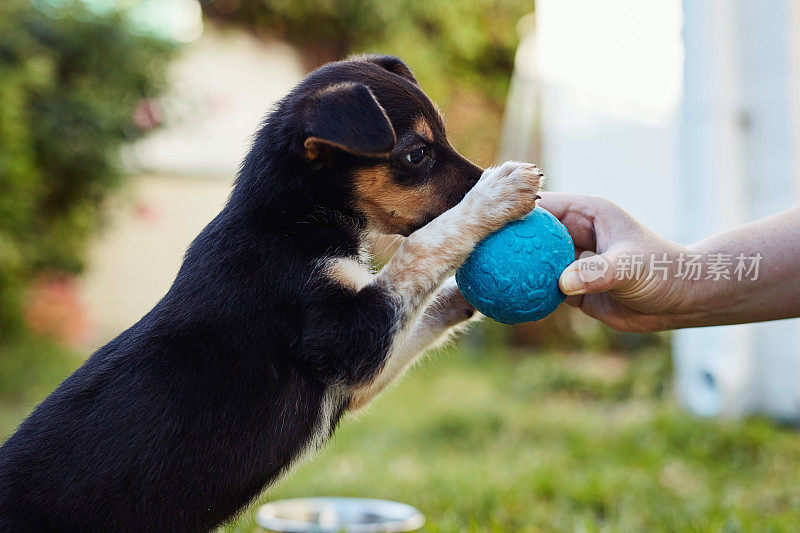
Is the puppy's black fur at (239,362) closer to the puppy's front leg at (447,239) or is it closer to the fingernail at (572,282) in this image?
the puppy's front leg at (447,239)

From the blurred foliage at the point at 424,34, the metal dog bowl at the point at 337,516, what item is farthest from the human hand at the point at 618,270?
the blurred foliage at the point at 424,34

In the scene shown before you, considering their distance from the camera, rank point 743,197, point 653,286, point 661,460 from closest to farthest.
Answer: point 653,286 < point 661,460 < point 743,197

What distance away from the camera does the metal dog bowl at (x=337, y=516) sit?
3.64 metres

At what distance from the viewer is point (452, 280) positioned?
346 cm

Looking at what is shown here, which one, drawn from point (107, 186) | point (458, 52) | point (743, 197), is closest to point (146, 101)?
point (107, 186)

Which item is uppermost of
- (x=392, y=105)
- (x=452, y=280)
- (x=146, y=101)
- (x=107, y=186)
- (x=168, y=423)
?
(x=392, y=105)

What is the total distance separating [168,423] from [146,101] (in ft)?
32.3

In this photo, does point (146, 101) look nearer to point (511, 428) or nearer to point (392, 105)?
point (511, 428)

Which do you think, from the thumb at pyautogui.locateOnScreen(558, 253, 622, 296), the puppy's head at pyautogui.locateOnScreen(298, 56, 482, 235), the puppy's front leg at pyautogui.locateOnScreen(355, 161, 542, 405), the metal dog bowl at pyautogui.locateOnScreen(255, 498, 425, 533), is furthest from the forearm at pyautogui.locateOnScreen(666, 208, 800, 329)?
the metal dog bowl at pyautogui.locateOnScreen(255, 498, 425, 533)

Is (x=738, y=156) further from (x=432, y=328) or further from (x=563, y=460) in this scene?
(x=432, y=328)

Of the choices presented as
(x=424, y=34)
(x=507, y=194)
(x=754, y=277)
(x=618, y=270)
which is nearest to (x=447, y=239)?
(x=507, y=194)

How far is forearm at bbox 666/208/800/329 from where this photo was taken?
320 cm

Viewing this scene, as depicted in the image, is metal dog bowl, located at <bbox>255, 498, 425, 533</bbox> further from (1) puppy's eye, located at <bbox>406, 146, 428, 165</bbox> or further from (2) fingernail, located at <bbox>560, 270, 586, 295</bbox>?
(1) puppy's eye, located at <bbox>406, 146, 428, 165</bbox>

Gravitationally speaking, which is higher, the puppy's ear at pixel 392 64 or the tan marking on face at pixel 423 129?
the puppy's ear at pixel 392 64
